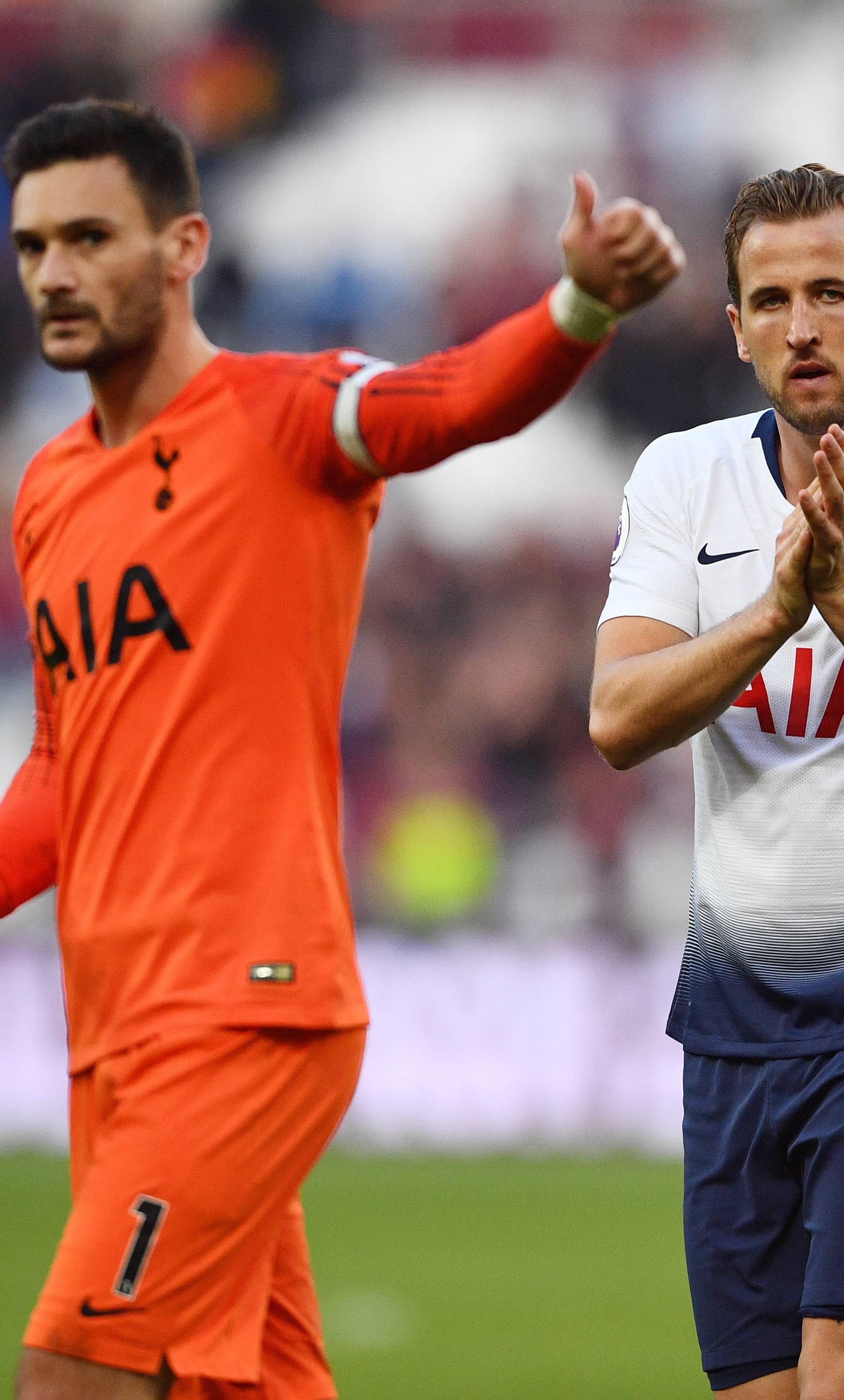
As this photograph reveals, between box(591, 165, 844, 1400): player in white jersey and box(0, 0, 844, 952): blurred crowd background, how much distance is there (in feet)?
28.2

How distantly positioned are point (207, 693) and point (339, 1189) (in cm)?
743

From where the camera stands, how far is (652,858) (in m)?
12.2

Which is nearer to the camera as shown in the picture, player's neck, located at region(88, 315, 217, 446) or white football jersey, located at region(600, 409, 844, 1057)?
white football jersey, located at region(600, 409, 844, 1057)

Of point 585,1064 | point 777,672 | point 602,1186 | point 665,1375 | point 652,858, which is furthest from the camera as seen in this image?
point 652,858

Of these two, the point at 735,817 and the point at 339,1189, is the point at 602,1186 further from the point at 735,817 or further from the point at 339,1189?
the point at 735,817

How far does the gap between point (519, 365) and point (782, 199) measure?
0.65 m

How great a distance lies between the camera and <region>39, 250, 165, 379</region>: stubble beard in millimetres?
3352

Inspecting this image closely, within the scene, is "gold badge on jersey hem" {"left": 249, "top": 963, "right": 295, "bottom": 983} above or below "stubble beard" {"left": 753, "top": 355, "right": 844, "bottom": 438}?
below

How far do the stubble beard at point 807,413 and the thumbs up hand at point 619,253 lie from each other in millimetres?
401

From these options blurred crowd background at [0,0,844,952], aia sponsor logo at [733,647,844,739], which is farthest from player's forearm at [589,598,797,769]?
blurred crowd background at [0,0,844,952]

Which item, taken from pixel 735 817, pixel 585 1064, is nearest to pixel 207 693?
pixel 735 817

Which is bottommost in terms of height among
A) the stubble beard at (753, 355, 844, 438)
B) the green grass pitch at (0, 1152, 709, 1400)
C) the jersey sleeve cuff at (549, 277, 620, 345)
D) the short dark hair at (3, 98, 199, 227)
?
the green grass pitch at (0, 1152, 709, 1400)

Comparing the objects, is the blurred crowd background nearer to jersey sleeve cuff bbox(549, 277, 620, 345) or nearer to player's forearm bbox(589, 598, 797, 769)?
player's forearm bbox(589, 598, 797, 769)

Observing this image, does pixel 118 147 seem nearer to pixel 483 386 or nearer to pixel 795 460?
pixel 483 386
